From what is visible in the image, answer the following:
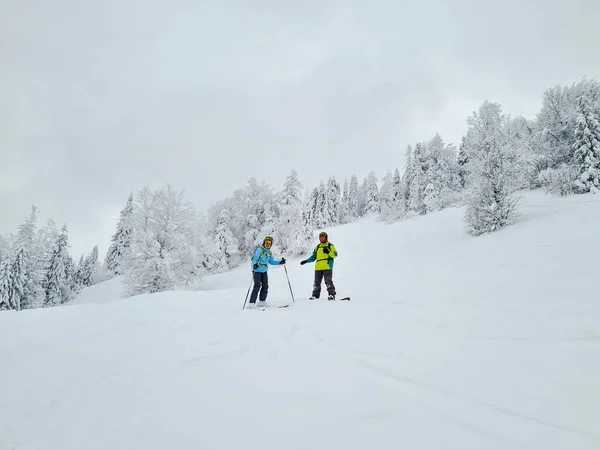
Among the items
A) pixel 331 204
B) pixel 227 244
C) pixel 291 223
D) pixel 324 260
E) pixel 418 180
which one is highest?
pixel 331 204

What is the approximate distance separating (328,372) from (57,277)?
42930 millimetres

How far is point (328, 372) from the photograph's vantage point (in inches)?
134

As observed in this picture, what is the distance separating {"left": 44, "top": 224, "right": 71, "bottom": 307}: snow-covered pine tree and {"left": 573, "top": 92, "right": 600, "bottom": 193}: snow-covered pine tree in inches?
1930

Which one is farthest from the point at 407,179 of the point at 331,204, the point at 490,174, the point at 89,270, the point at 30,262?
the point at 89,270

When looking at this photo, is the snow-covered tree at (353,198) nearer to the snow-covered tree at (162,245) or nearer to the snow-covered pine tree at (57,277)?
the snow-covered tree at (162,245)

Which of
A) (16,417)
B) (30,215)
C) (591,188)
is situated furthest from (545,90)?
(30,215)

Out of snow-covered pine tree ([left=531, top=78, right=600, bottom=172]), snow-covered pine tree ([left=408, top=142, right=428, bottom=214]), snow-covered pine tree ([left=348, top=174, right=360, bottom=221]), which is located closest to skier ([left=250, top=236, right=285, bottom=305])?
snow-covered pine tree ([left=531, top=78, right=600, bottom=172])

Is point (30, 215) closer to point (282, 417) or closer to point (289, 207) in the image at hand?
point (289, 207)

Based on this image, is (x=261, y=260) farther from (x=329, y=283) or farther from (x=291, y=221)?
(x=291, y=221)

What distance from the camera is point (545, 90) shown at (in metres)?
20.6

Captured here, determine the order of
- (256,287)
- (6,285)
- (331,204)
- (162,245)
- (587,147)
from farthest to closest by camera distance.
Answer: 1. (331,204)
2. (6,285)
3. (162,245)
4. (587,147)
5. (256,287)

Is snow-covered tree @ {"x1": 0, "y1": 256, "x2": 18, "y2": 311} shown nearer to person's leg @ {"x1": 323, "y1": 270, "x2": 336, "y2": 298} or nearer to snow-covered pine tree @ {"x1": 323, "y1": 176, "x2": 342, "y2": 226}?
person's leg @ {"x1": 323, "y1": 270, "x2": 336, "y2": 298}

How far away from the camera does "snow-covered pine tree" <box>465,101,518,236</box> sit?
40.3 ft

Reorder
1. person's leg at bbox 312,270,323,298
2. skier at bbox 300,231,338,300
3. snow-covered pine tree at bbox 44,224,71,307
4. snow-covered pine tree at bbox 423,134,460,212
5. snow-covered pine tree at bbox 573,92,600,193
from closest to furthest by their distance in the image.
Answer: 1. skier at bbox 300,231,338,300
2. person's leg at bbox 312,270,323,298
3. snow-covered pine tree at bbox 573,92,600,193
4. snow-covered pine tree at bbox 44,224,71,307
5. snow-covered pine tree at bbox 423,134,460,212
